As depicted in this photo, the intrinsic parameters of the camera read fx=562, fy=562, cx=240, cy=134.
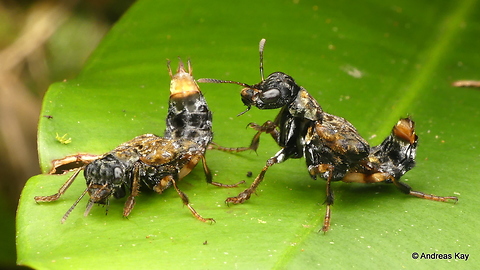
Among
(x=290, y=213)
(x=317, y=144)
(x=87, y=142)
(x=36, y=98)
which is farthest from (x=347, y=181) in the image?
(x=36, y=98)

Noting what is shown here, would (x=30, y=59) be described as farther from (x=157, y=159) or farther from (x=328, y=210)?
(x=328, y=210)

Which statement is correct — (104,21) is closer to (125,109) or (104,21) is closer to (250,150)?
(125,109)

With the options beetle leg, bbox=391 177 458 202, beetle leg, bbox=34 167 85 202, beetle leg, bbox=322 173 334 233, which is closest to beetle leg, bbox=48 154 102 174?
beetle leg, bbox=34 167 85 202

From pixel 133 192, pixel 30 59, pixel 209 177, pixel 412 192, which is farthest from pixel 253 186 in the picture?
pixel 30 59

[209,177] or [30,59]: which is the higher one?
[30,59]

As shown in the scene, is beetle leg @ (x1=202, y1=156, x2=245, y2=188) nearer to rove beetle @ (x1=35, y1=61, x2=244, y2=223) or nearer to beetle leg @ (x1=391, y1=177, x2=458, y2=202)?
rove beetle @ (x1=35, y1=61, x2=244, y2=223)

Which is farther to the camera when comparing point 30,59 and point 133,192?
point 30,59

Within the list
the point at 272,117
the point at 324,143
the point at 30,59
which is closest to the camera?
the point at 324,143

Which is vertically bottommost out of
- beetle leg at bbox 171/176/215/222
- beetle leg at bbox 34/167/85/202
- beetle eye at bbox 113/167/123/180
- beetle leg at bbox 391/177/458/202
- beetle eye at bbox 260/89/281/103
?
beetle leg at bbox 391/177/458/202

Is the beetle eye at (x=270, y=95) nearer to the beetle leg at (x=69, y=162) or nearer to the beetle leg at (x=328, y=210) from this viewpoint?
the beetle leg at (x=328, y=210)
